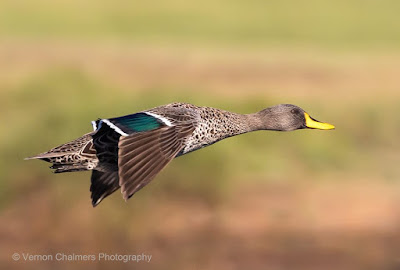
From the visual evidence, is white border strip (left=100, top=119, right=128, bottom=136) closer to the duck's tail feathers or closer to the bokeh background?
the duck's tail feathers

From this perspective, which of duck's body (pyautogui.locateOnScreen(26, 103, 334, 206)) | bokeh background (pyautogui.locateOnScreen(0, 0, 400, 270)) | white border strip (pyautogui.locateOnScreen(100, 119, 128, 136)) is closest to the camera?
duck's body (pyautogui.locateOnScreen(26, 103, 334, 206))

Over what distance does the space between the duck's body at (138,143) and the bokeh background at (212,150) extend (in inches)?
212

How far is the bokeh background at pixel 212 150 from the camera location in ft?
53.0

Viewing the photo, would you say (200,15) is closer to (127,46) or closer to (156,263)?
(127,46)

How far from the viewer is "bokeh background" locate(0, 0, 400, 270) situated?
1616 cm

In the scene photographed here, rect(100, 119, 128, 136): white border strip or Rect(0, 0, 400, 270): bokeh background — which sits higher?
Rect(100, 119, 128, 136): white border strip

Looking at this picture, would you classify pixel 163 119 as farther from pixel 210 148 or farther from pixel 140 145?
pixel 210 148

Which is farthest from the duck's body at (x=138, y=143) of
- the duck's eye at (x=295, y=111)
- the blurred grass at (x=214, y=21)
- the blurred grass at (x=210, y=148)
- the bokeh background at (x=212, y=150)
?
the blurred grass at (x=214, y=21)

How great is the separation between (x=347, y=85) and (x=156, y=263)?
8158 millimetres

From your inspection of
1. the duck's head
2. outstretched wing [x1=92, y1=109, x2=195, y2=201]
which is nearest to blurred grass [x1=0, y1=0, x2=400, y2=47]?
the duck's head

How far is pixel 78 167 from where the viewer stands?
9.85 m

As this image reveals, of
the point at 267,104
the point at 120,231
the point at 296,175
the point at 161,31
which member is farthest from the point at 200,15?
the point at 120,231

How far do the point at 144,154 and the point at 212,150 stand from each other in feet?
29.7

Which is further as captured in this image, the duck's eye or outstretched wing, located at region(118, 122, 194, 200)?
the duck's eye
